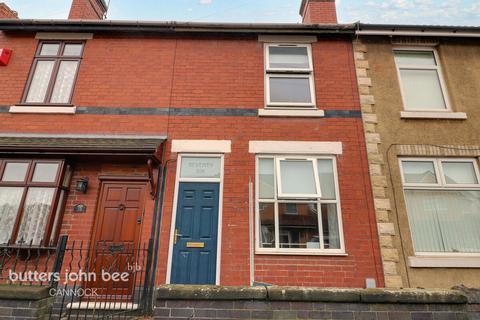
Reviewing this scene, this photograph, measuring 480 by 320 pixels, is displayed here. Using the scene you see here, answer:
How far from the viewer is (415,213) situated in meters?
5.73

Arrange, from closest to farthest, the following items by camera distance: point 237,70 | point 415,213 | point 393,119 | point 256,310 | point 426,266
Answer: point 256,310
point 426,266
point 415,213
point 393,119
point 237,70

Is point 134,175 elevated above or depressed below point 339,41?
below

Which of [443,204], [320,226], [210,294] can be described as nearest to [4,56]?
[210,294]

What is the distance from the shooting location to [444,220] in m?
5.70

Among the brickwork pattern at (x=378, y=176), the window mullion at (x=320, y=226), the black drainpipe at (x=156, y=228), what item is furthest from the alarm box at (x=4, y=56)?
the brickwork pattern at (x=378, y=176)

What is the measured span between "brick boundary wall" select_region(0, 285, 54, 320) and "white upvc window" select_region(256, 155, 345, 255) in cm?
347

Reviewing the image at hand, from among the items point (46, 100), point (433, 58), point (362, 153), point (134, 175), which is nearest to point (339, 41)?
point (433, 58)

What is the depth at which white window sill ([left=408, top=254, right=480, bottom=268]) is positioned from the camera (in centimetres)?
522

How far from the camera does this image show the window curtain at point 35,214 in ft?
17.5

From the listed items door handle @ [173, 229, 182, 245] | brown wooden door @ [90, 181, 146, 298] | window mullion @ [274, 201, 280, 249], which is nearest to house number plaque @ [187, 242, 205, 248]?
door handle @ [173, 229, 182, 245]

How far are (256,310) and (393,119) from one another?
532 cm

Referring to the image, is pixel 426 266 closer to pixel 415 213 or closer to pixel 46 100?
pixel 415 213

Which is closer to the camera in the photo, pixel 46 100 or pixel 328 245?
pixel 328 245

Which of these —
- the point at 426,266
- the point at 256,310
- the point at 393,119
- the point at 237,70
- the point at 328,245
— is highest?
the point at 237,70
